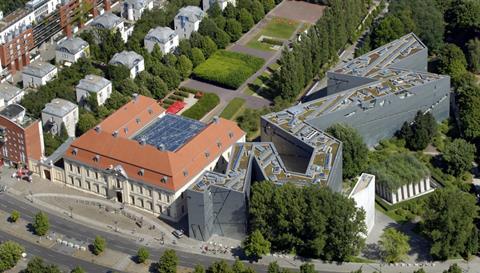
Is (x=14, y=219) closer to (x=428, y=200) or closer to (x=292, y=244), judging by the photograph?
(x=292, y=244)

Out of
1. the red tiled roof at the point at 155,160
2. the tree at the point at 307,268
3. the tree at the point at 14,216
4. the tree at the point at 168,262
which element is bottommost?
the tree at the point at 14,216

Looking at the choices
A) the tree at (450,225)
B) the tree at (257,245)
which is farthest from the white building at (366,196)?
the tree at (257,245)

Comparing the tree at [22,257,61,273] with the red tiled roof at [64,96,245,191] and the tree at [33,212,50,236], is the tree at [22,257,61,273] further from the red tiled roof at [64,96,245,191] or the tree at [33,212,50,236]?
the red tiled roof at [64,96,245,191]

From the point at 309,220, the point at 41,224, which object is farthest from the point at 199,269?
the point at 41,224

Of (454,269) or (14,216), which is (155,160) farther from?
(454,269)

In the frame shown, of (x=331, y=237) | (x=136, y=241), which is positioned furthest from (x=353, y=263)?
(x=136, y=241)

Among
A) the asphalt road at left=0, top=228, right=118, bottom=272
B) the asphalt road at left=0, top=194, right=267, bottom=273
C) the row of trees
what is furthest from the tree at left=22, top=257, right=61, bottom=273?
the row of trees

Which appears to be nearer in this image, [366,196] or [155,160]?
[366,196]

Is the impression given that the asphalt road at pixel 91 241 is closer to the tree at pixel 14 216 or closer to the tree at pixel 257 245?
the tree at pixel 14 216
